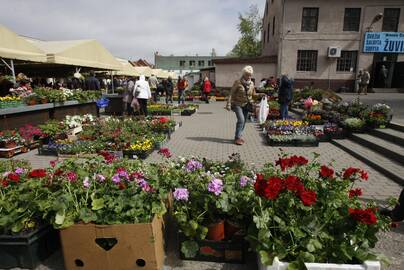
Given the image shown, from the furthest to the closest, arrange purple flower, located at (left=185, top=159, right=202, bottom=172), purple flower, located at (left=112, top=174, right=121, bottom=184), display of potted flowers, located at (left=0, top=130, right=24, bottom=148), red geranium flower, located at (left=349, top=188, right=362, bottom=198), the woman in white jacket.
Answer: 1. the woman in white jacket
2. display of potted flowers, located at (left=0, top=130, right=24, bottom=148)
3. purple flower, located at (left=185, top=159, right=202, bottom=172)
4. purple flower, located at (left=112, top=174, right=121, bottom=184)
5. red geranium flower, located at (left=349, top=188, right=362, bottom=198)

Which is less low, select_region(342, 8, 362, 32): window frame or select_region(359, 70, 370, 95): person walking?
select_region(342, 8, 362, 32): window frame

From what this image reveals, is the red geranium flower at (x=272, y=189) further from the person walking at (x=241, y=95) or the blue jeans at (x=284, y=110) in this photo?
the blue jeans at (x=284, y=110)

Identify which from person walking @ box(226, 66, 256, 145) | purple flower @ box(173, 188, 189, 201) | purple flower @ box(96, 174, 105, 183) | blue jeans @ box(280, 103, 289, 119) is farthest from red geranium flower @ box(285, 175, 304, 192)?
blue jeans @ box(280, 103, 289, 119)

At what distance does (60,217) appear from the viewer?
2.39m

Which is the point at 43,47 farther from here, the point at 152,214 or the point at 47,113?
the point at 152,214

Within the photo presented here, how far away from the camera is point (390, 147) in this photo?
6453mm

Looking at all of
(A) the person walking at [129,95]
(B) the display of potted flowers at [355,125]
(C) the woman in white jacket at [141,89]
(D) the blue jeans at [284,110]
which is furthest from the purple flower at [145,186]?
(A) the person walking at [129,95]

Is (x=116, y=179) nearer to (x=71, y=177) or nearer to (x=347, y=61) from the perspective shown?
(x=71, y=177)

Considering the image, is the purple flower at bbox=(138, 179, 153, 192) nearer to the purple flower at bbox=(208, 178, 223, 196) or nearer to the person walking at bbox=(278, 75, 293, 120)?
the purple flower at bbox=(208, 178, 223, 196)

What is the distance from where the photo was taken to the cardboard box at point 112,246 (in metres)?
2.38

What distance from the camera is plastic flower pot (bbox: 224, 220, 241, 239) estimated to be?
2607 millimetres

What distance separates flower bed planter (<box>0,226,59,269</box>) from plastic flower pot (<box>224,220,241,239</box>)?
1812 mm

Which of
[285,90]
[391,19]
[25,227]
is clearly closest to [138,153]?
[25,227]

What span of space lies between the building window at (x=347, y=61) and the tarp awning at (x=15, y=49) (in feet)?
74.0
